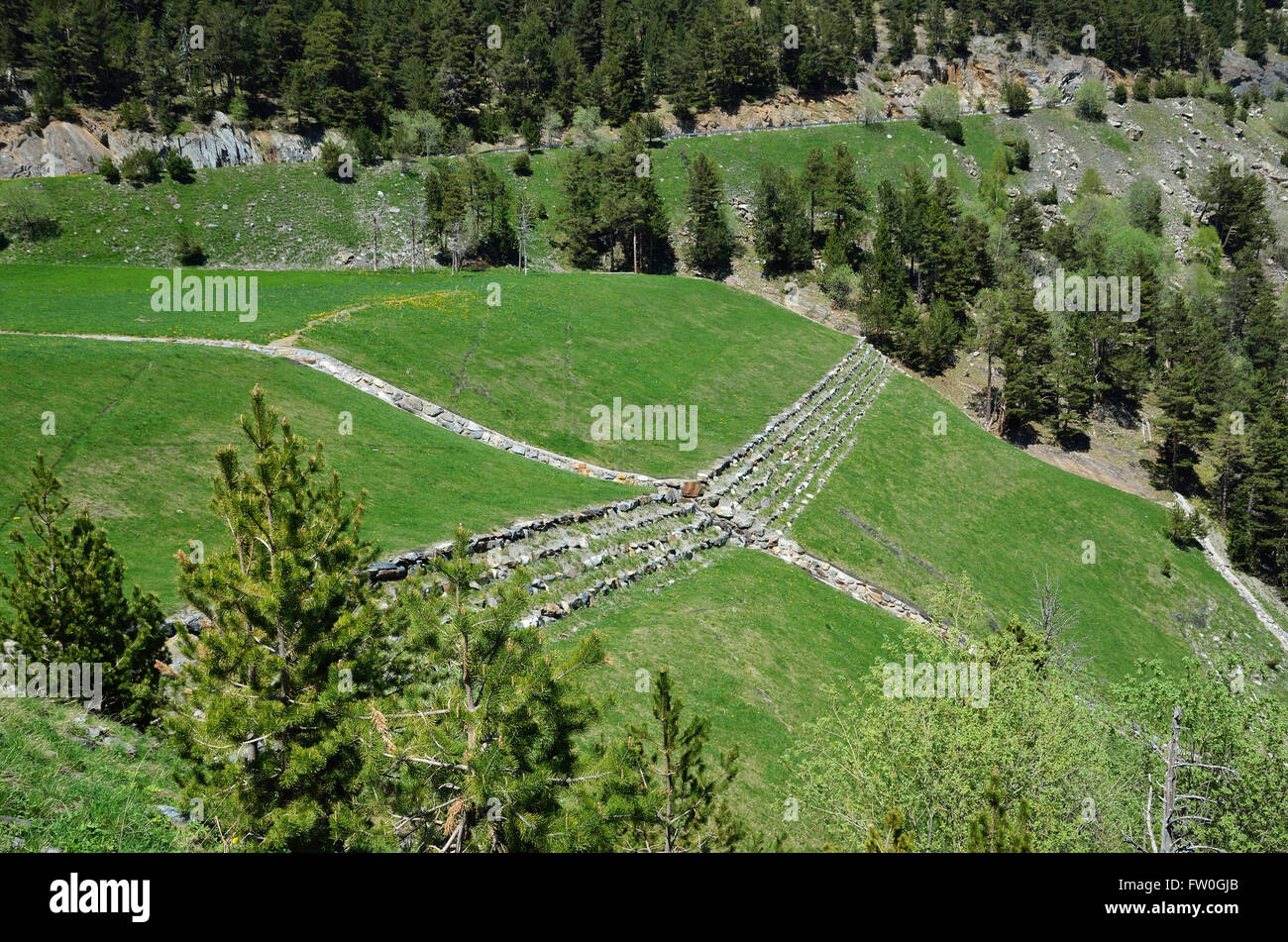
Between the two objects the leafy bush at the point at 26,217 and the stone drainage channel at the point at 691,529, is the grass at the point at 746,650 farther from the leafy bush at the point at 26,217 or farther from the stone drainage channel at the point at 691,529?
the leafy bush at the point at 26,217

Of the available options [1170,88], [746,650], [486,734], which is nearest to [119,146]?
[746,650]

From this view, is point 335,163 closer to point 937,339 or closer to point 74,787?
point 937,339

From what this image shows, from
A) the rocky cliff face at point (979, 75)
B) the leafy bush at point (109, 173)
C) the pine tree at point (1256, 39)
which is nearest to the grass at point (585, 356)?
the leafy bush at point (109, 173)

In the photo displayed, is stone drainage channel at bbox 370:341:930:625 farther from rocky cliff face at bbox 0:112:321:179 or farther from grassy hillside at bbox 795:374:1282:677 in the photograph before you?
rocky cliff face at bbox 0:112:321:179

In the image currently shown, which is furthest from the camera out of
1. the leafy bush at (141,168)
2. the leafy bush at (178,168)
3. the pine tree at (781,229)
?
the pine tree at (781,229)

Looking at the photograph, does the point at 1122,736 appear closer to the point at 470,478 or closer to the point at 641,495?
the point at 641,495
